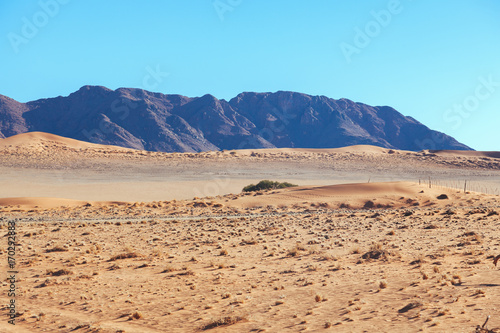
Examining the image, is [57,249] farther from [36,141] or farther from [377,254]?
[36,141]

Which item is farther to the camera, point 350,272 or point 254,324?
point 350,272

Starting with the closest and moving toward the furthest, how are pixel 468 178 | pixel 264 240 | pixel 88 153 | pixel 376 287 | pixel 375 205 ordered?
pixel 376 287 < pixel 264 240 < pixel 375 205 < pixel 468 178 < pixel 88 153

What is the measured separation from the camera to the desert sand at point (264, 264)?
10.4 meters

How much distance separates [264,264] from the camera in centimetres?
1593

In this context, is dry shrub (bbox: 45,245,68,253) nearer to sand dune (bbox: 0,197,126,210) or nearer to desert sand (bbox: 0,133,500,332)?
desert sand (bbox: 0,133,500,332)

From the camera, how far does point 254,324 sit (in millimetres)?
10125

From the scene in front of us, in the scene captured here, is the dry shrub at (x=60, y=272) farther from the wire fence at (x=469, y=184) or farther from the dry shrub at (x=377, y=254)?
the wire fence at (x=469, y=184)

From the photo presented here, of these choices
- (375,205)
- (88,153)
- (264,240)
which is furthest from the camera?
(88,153)

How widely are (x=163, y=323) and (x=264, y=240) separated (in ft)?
33.5

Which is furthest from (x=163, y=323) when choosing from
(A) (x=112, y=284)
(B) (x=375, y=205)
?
(B) (x=375, y=205)

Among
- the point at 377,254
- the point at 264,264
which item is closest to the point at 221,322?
the point at 264,264

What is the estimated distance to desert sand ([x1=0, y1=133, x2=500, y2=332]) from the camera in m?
10.4

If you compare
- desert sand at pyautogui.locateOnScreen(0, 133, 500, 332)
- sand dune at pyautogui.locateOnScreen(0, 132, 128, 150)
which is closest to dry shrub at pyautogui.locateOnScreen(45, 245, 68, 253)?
desert sand at pyautogui.locateOnScreen(0, 133, 500, 332)

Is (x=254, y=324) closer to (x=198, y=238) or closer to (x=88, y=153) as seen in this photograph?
(x=198, y=238)
